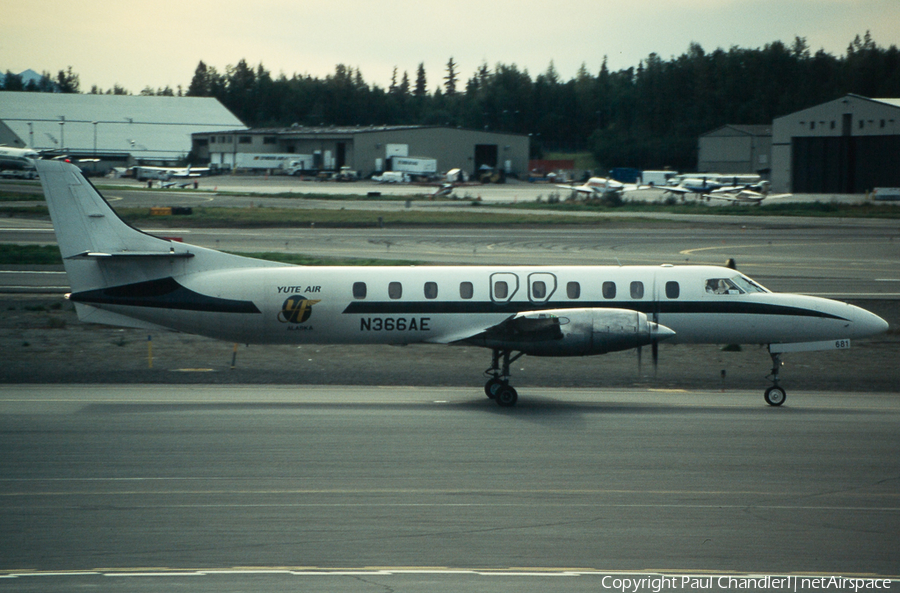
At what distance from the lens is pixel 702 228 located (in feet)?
182

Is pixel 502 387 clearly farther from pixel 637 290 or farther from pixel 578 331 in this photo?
pixel 637 290

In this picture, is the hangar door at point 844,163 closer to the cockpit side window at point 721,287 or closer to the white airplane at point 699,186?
the white airplane at point 699,186

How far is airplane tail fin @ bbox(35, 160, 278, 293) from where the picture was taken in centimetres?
1780

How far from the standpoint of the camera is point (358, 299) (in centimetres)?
1784

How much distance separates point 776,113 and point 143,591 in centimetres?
13336

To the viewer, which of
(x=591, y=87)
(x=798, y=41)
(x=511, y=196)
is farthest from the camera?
(x=591, y=87)

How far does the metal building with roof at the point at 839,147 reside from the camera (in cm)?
8094

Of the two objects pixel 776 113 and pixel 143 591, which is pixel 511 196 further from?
pixel 143 591

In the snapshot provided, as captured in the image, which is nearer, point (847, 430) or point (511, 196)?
point (847, 430)

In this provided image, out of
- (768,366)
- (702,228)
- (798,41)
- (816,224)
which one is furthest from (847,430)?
(798,41)

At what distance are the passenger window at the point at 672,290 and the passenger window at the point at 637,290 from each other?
569 mm

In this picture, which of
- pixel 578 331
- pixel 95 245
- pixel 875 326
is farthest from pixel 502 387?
pixel 95 245

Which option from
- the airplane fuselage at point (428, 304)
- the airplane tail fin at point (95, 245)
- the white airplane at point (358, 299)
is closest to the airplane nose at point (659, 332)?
the white airplane at point (358, 299)

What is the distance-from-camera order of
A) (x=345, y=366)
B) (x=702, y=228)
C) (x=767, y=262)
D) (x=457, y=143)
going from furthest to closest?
(x=457, y=143) < (x=702, y=228) < (x=767, y=262) < (x=345, y=366)
